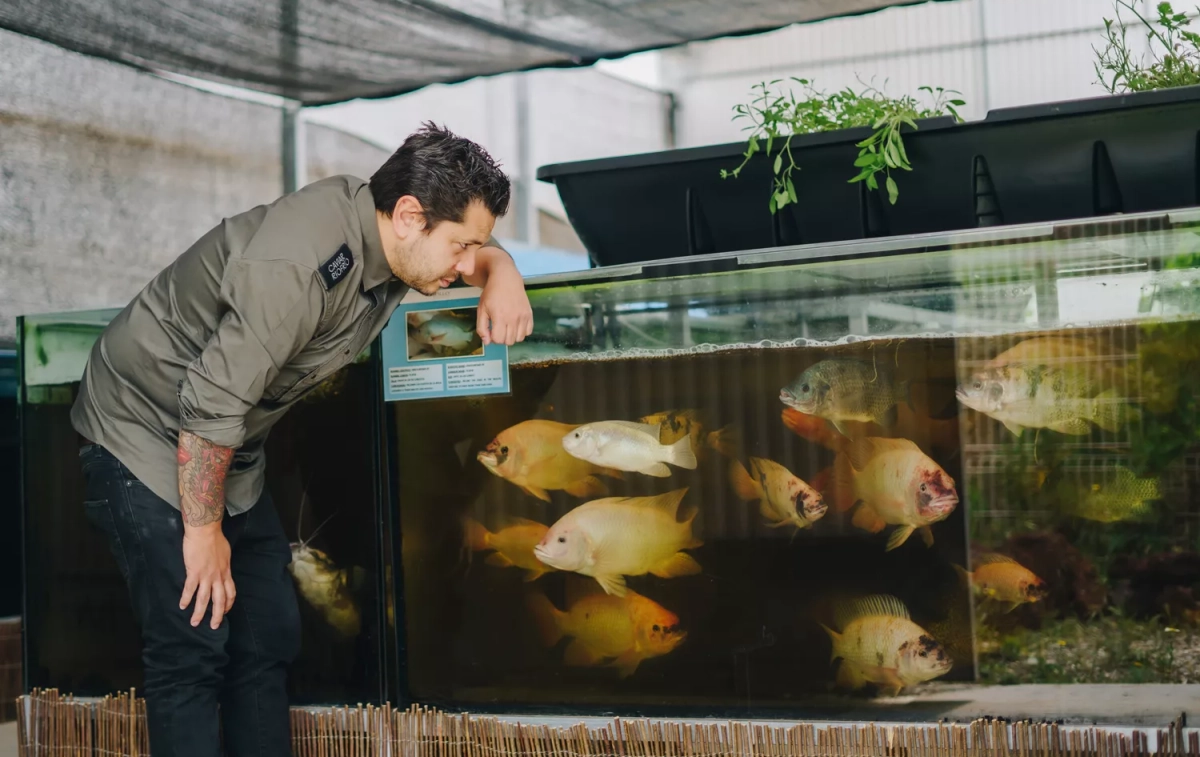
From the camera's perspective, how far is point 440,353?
2.09 metres

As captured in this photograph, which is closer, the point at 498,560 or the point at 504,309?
the point at 504,309

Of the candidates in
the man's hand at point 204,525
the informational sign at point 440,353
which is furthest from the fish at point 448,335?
the man's hand at point 204,525

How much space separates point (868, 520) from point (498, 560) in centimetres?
70

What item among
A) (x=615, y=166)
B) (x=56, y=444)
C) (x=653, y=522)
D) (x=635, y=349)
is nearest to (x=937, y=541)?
(x=653, y=522)

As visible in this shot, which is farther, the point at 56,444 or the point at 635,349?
the point at 56,444

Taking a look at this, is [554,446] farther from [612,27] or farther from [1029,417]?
[612,27]

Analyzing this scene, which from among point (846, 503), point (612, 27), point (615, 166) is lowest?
point (846, 503)

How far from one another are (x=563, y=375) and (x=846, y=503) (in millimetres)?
569

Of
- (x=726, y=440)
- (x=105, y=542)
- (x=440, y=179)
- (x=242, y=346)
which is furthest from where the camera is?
(x=105, y=542)

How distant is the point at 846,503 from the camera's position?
6.02 ft

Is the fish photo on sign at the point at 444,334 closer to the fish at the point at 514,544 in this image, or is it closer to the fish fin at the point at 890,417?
the fish at the point at 514,544

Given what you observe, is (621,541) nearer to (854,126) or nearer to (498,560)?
(498,560)

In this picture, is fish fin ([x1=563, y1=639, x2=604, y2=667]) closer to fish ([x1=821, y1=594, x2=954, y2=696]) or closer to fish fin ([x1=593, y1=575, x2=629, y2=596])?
fish fin ([x1=593, y1=575, x2=629, y2=596])

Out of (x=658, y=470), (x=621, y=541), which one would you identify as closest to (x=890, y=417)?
(x=658, y=470)
